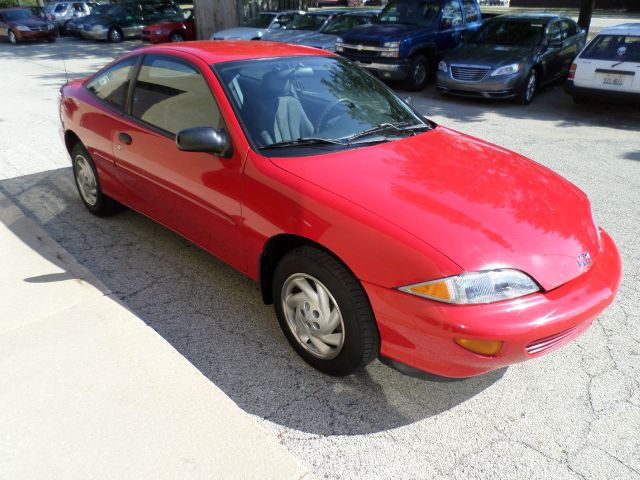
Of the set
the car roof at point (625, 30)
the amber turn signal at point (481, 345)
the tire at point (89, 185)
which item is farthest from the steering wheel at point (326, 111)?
the car roof at point (625, 30)

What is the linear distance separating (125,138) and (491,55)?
8.19 m

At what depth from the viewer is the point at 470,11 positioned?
43.3 feet

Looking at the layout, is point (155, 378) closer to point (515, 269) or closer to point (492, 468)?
point (492, 468)

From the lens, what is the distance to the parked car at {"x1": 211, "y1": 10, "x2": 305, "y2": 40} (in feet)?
48.5

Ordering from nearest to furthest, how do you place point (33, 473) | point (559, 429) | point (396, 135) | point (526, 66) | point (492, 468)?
point (33, 473) < point (492, 468) < point (559, 429) < point (396, 135) < point (526, 66)

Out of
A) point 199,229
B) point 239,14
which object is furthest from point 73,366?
point 239,14

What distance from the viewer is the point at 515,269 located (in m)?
2.40

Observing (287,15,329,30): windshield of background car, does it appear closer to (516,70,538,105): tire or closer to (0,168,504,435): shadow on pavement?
(516,70,538,105): tire

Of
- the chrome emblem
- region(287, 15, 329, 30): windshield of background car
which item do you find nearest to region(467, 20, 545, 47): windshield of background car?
region(287, 15, 329, 30): windshield of background car

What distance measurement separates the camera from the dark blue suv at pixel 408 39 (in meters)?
11.0

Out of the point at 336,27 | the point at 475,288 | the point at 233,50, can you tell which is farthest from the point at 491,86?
the point at 475,288

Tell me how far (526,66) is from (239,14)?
12064mm

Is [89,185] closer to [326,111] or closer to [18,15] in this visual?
[326,111]

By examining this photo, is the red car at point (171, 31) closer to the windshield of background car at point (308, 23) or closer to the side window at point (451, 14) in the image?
the windshield of background car at point (308, 23)
